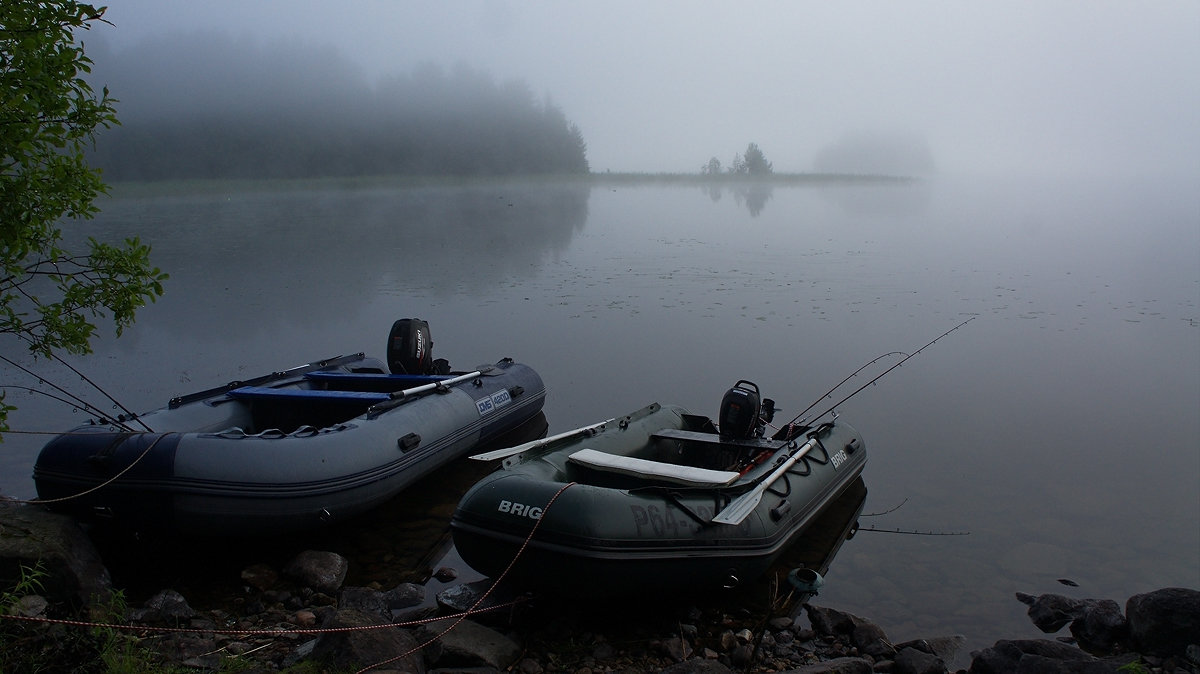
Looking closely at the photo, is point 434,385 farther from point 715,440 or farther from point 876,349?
point 876,349

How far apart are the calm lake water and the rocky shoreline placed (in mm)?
491

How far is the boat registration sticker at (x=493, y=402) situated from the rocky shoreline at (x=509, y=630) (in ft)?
7.34

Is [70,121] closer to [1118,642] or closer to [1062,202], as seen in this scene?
[1118,642]

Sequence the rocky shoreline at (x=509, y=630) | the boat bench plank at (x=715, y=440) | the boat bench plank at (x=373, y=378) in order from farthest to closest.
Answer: the boat bench plank at (x=373, y=378) < the boat bench plank at (x=715, y=440) < the rocky shoreline at (x=509, y=630)

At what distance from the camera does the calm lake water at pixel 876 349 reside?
17.9 feet

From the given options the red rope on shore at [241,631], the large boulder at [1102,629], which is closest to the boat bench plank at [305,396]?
the red rope on shore at [241,631]

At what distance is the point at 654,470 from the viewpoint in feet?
15.2

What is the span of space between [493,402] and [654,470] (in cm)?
258

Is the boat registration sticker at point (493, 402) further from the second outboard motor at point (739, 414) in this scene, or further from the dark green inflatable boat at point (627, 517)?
the second outboard motor at point (739, 414)

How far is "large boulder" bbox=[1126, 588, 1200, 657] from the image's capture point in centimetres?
372

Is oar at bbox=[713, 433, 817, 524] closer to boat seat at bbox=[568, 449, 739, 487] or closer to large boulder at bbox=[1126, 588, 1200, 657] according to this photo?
boat seat at bbox=[568, 449, 739, 487]

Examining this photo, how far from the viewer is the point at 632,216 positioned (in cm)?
3394

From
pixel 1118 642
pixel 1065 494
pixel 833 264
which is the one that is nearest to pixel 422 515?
pixel 1118 642

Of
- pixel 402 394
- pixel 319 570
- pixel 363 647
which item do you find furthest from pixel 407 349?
pixel 363 647
